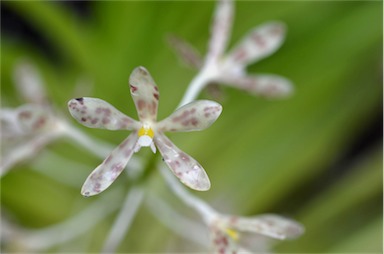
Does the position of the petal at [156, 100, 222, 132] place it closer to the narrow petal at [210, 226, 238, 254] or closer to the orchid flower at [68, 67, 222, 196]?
the orchid flower at [68, 67, 222, 196]

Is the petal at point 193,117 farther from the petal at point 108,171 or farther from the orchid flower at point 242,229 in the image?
the orchid flower at point 242,229

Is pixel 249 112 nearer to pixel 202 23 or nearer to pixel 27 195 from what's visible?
pixel 202 23

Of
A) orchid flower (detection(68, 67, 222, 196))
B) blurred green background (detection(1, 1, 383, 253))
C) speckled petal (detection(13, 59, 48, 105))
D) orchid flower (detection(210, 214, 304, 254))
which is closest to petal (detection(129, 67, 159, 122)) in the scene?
Result: orchid flower (detection(68, 67, 222, 196))

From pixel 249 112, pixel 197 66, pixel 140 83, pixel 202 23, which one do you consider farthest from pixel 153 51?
pixel 140 83

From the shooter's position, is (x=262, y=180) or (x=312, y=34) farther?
(x=262, y=180)

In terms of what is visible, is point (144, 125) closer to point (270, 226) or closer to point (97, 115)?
point (97, 115)
